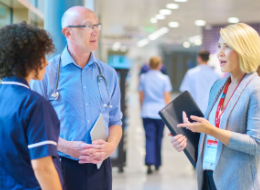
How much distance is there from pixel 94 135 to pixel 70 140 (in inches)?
5.7

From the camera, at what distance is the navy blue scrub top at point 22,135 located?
1198 millimetres

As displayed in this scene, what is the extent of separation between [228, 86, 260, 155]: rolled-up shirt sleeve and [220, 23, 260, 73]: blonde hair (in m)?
0.16

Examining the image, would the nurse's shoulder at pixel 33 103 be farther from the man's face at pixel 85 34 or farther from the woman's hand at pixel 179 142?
the woman's hand at pixel 179 142

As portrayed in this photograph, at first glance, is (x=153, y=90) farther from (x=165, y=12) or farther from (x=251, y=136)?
(x=165, y=12)

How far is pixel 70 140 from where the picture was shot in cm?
182

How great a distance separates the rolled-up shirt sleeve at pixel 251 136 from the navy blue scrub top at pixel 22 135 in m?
0.93

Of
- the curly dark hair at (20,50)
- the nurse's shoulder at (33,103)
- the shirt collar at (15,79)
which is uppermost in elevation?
the curly dark hair at (20,50)

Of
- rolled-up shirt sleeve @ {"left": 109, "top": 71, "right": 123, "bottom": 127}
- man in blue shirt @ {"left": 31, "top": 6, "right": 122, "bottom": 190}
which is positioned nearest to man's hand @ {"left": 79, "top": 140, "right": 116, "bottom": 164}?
man in blue shirt @ {"left": 31, "top": 6, "right": 122, "bottom": 190}

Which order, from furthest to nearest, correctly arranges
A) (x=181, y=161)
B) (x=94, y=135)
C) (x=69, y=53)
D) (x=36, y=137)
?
1. (x=181, y=161)
2. (x=69, y=53)
3. (x=94, y=135)
4. (x=36, y=137)

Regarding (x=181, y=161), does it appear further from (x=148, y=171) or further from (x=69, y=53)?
(x=69, y=53)

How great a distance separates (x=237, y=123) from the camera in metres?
1.66

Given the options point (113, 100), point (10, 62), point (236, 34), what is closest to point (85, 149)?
point (113, 100)

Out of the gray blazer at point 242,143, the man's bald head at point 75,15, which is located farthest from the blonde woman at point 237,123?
the man's bald head at point 75,15

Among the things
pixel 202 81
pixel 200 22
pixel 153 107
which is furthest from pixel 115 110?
pixel 200 22
